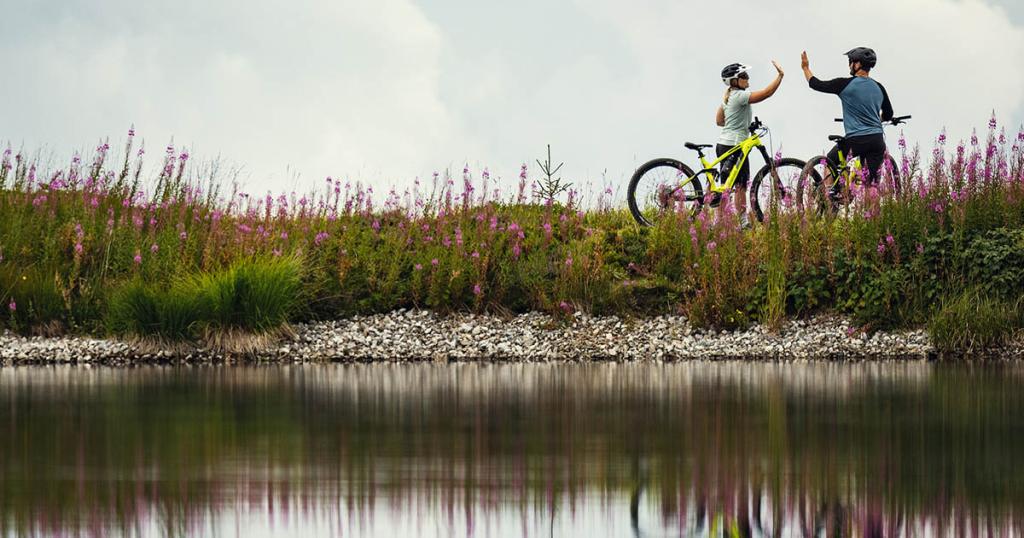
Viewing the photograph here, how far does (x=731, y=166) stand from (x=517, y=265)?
4213 mm

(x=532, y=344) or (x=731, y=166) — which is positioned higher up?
(x=731, y=166)

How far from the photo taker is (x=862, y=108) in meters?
19.2

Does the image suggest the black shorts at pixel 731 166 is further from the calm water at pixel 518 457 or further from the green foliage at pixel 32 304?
the green foliage at pixel 32 304

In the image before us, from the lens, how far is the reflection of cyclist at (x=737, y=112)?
1944 cm

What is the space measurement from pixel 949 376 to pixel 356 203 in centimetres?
1034

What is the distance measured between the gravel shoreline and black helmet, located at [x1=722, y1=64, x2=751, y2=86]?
184 inches

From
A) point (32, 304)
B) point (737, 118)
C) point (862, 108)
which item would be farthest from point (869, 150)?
point (32, 304)

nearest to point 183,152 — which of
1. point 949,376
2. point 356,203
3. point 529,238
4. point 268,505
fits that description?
point 356,203

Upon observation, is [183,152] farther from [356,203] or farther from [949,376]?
[949,376]

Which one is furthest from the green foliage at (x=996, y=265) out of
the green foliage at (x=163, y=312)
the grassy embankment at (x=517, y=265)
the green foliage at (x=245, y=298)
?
the green foliage at (x=163, y=312)

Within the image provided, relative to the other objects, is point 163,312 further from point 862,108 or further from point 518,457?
point 862,108

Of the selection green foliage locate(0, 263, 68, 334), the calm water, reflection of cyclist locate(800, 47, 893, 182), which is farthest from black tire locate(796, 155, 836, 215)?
green foliage locate(0, 263, 68, 334)

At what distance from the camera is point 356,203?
20047 millimetres

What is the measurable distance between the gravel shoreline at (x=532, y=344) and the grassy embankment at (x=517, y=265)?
0.29 metres
